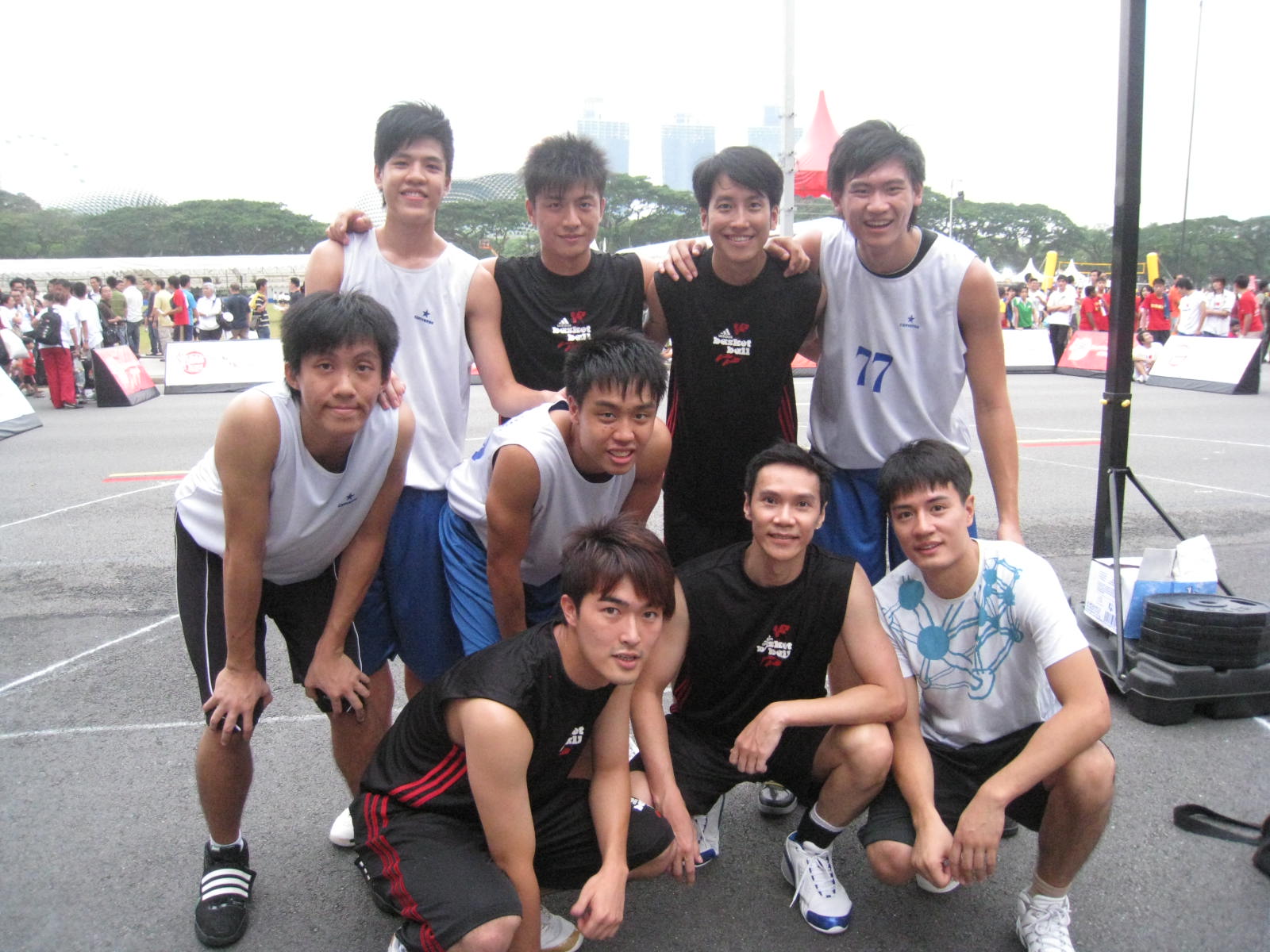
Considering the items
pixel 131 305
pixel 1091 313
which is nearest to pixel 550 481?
pixel 1091 313

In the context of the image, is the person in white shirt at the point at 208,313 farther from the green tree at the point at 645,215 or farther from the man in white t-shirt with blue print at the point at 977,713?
the green tree at the point at 645,215

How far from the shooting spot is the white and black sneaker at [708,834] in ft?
9.19

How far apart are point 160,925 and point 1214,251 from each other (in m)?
58.0

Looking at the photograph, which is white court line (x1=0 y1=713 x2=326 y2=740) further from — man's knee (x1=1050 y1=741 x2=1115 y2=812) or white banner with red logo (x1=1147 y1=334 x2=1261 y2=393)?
white banner with red logo (x1=1147 y1=334 x2=1261 y2=393)

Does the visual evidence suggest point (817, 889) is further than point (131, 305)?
No

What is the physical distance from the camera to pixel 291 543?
260 cm

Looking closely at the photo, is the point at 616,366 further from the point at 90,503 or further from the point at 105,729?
the point at 90,503

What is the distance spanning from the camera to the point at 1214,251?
49250mm

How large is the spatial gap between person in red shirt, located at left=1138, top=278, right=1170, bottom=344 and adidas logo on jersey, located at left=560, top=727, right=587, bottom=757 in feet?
66.5

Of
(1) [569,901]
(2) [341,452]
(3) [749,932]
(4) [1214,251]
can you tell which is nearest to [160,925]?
(1) [569,901]

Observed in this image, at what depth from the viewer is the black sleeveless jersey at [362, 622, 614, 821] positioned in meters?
2.28

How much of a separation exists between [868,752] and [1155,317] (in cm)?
2040

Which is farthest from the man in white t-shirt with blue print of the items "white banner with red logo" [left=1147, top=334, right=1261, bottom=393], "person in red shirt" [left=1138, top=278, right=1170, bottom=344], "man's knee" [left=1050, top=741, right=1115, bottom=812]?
"person in red shirt" [left=1138, top=278, right=1170, bottom=344]

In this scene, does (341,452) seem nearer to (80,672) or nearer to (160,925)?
(160,925)
